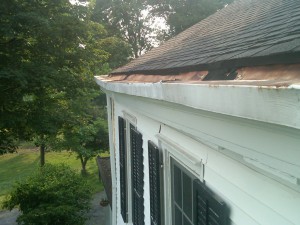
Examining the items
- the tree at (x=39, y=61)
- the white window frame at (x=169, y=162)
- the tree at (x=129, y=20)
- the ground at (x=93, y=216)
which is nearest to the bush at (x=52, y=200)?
the tree at (x=39, y=61)

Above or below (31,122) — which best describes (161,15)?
above

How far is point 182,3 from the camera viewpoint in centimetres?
2927

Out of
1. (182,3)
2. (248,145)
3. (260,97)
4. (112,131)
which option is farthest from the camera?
(182,3)

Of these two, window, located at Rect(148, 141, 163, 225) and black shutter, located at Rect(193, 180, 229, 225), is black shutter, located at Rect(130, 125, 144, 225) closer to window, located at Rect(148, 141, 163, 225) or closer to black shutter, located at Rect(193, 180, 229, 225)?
window, located at Rect(148, 141, 163, 225)

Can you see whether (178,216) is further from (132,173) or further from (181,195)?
(132,173)

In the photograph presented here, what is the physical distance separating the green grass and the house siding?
43.4ft

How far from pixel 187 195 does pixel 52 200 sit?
702cm

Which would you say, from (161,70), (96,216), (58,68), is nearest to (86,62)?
(58,68)

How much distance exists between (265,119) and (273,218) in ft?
2.22

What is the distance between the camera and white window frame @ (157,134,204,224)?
236cm

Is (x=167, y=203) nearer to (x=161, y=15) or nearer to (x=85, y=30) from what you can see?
(x=85, y=30)

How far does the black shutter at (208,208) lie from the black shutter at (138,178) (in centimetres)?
199

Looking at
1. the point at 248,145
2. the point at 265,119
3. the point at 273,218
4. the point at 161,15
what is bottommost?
the point at 273,218

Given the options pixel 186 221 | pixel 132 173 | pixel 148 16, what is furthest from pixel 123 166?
pixel 148 16
